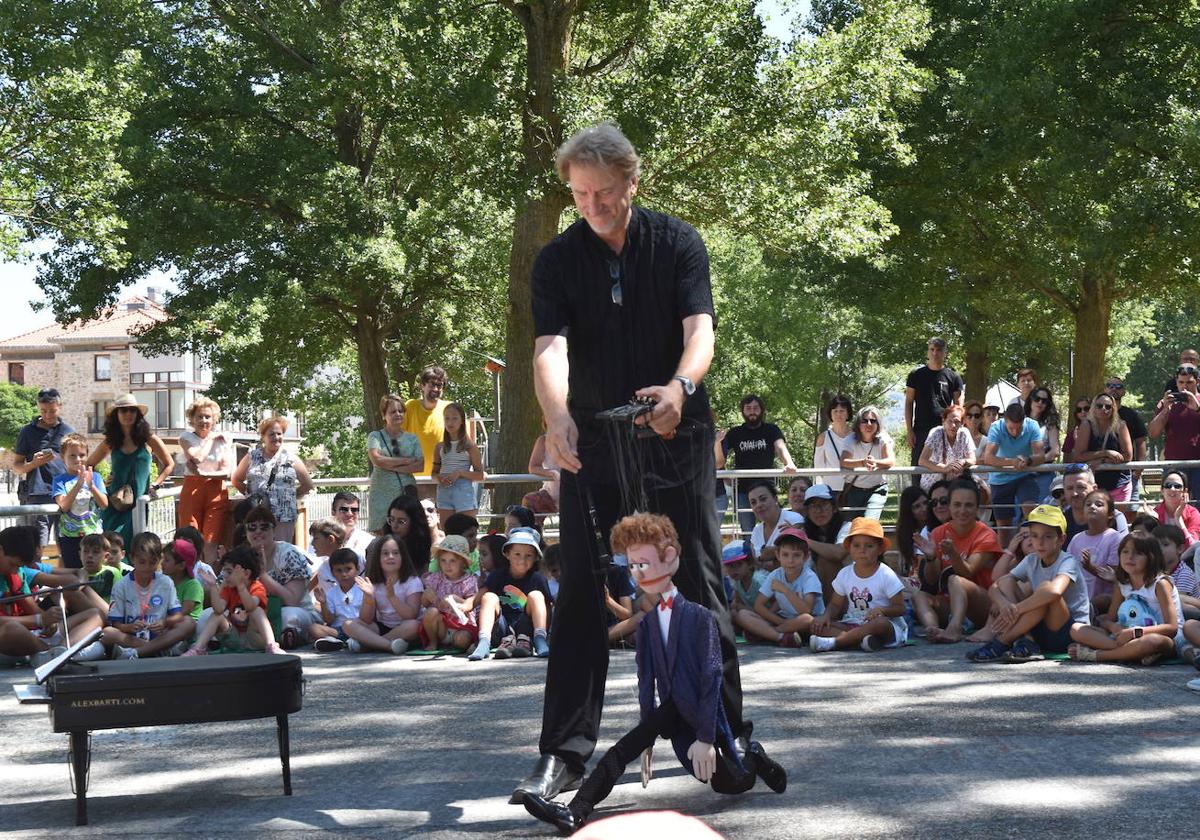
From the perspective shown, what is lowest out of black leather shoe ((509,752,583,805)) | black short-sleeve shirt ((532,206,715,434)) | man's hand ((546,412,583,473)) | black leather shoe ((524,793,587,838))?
black leather shoe ((524,793,587,838))

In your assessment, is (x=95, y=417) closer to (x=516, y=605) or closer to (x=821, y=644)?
(x=516, y=605)

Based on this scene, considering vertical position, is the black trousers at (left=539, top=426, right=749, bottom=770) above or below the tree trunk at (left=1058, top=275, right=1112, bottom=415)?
below

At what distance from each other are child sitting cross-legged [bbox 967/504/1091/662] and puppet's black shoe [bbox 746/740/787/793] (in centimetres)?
447

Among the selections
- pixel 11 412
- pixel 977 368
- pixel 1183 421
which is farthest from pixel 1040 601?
pixel 11 412

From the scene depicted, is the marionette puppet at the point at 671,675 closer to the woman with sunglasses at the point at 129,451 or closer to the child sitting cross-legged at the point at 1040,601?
the child sitting cross-legged at the point at 1040,601

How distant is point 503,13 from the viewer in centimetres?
2062

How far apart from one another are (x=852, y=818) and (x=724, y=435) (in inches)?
372

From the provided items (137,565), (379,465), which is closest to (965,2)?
(379,465)

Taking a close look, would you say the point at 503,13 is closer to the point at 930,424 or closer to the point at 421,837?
the point at 930,424

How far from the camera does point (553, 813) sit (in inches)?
175

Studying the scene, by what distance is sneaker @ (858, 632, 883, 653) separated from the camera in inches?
384

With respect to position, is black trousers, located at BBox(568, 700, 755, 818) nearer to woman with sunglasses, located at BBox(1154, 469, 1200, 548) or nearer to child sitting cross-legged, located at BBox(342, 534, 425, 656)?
child sitting cross-legged, located at BBox(342, 534, 425, 656)

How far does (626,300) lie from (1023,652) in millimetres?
5232

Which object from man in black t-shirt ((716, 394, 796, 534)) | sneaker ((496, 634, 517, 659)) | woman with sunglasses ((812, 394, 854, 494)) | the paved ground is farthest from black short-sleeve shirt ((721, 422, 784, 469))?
the paved ground
